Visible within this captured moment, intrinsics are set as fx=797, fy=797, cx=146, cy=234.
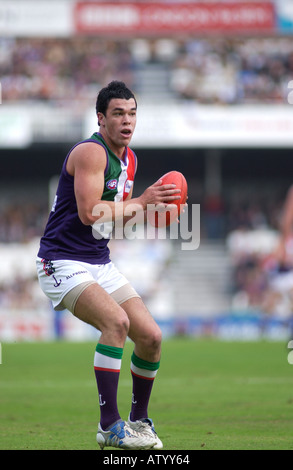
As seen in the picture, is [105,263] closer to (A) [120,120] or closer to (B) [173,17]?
(A) [120,120]

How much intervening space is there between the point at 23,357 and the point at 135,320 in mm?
A: 10057

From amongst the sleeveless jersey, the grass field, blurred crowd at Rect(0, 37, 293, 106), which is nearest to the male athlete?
the sleeveless jersey

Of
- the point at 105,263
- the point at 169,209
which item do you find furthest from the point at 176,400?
the point at 169,209

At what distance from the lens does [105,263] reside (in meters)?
6.20

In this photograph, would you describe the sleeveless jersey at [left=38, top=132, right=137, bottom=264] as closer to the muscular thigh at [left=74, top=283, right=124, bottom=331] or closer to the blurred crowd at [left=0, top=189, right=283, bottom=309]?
the muscular thigh at [left=74, top=283, right=124, bottom=331]

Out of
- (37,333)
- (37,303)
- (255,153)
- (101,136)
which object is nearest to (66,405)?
(101,136)

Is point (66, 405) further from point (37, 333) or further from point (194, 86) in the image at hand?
point (194, 86)

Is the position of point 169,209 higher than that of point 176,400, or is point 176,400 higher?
point 169,209

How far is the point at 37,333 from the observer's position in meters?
22.5

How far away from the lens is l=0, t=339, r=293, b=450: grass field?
243 inches

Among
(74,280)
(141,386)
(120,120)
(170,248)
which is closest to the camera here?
Result: (74,280)

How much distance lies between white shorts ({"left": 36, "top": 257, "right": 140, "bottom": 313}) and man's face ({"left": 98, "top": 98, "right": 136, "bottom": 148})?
97 centimetres

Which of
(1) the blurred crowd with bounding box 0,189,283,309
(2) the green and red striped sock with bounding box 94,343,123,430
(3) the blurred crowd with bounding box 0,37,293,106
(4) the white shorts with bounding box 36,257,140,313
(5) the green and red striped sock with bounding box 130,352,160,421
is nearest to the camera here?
(2) the green and red striped sock with bounding box 94,343,123,430

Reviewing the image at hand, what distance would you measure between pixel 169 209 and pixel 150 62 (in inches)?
991
